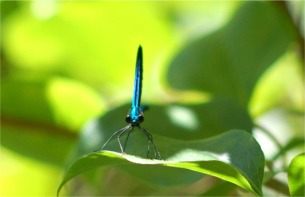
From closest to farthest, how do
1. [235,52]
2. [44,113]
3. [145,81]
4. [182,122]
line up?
[182,122] → [235,52] → [44,113] → [145,81]

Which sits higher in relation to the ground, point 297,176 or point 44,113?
point 44,113

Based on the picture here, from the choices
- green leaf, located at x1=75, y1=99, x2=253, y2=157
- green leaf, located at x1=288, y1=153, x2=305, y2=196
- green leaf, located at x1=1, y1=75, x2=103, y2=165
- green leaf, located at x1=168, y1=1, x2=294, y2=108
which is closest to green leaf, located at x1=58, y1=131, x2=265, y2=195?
green leaf, located at x1=288, y1=153, x2=305, y2=196

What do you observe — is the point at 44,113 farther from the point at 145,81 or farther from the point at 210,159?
the point at 210,159

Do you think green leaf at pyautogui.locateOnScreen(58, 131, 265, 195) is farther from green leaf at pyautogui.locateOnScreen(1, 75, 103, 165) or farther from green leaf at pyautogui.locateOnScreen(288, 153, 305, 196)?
green leaf at pyautogui.locateOnScreen(1, 75, 103, 165)

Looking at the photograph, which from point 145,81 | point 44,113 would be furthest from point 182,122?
point 145,81

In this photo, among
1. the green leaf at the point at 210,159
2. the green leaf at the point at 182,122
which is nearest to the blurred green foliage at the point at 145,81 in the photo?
the green leaf at the point at 182,122

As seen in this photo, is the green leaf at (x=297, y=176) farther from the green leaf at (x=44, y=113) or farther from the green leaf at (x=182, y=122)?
the green leaf at (x=44, y=113)

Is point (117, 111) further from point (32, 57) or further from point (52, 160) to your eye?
point (32, 57)

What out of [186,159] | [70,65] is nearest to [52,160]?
[70,65]

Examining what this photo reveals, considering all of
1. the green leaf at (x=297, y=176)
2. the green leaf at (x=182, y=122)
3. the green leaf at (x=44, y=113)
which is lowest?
the green leaf at (x=297, y=176)
